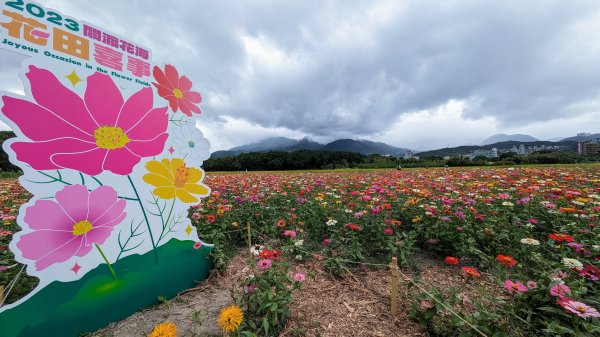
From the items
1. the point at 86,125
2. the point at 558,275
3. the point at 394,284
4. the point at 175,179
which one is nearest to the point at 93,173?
the point at 86,125

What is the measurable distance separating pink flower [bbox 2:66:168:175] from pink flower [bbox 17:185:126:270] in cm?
24

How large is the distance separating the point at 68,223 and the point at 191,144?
1.39 metres

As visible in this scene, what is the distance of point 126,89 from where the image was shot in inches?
96.5

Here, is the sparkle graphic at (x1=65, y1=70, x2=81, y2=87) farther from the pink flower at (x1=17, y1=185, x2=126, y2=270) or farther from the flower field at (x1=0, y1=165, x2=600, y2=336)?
the flower field at (x1=0, y1=165, x2=600, y2=336)

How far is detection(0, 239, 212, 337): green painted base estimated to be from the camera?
197cm

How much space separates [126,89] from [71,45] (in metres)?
0.49

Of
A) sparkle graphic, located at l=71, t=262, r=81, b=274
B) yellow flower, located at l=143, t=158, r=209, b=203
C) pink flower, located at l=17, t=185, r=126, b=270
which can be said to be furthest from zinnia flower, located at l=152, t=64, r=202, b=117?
sparkle graphic, located at l=71, t=262, r=81, b=274

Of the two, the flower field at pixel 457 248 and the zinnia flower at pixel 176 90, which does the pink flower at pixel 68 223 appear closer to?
the flower field at pixel 457 248

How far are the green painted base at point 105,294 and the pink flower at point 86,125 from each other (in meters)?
0.99

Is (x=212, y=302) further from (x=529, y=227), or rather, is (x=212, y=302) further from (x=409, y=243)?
(x=529, y=227)

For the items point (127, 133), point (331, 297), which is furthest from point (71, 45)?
point (331, 297)

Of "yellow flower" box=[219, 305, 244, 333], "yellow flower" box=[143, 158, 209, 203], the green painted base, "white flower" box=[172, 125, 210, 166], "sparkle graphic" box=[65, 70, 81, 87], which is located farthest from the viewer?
"white flower" box=[172, 125, 210, 166]

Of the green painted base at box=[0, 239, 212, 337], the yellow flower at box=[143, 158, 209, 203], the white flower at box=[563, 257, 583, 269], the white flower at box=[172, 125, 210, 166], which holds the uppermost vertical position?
the white flower at box=[172, 125, 210, 166]

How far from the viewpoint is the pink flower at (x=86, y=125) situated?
75.0 inches
